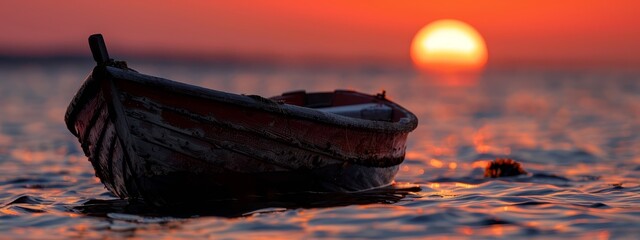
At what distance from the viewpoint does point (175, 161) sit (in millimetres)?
9102

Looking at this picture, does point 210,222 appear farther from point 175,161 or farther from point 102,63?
point 102,63

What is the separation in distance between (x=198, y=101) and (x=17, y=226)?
223 centimetres

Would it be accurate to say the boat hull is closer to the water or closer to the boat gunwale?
the boat gunwale

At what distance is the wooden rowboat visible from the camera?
28.8 ft

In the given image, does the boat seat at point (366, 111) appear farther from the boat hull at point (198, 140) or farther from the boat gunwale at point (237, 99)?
the boat gunwale at point (237, 99)

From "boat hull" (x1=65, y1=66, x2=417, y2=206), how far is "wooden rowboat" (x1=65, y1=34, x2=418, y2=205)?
1 centimetres

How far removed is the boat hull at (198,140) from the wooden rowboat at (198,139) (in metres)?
0.01

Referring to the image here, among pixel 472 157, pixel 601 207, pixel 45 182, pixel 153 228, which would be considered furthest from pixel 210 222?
pixel 472 157

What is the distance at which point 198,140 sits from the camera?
905 cm

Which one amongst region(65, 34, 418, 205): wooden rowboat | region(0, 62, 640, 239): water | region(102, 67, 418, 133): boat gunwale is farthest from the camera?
region(65, 34, 418, 205): wooden rowboat

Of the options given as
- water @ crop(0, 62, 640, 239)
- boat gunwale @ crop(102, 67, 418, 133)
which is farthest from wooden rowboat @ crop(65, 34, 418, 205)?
water @ crop(0, 62, 640, 239)

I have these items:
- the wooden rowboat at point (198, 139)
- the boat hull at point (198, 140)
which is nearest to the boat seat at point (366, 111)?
the wooden rowboat at point (198, 139)

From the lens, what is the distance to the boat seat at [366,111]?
1211 cm

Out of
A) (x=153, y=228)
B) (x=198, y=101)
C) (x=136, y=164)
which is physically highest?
(x=198, y=101)
